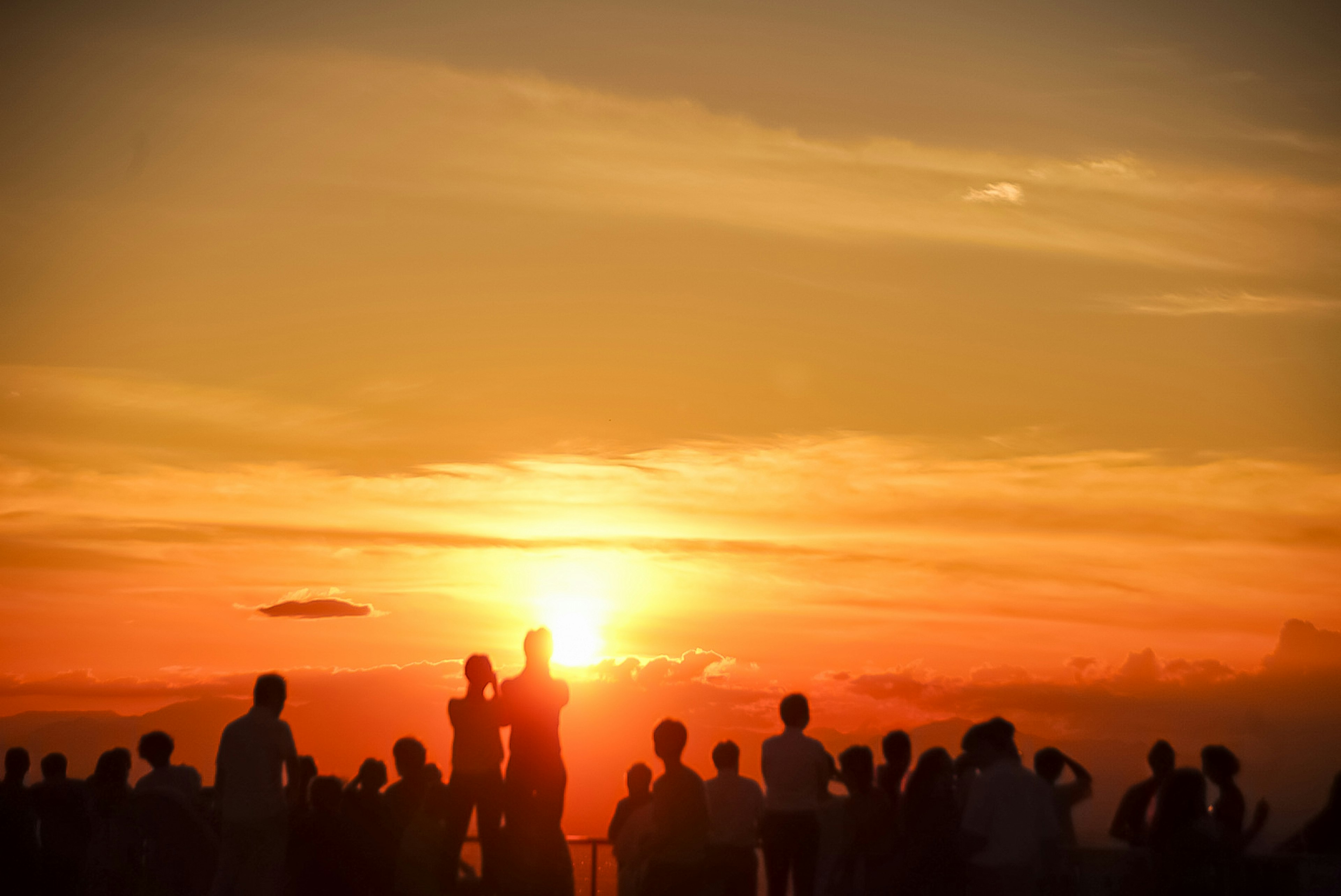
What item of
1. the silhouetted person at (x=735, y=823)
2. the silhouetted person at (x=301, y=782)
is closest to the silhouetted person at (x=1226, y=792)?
the silhouetted person at (x=735, y=823)

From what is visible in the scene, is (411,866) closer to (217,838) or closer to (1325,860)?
(217,838)

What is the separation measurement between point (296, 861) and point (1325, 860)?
24.0 ft

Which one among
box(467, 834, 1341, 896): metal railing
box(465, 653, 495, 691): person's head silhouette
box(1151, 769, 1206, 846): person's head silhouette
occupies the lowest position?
box(467, 834, 1341, 896): metal railing

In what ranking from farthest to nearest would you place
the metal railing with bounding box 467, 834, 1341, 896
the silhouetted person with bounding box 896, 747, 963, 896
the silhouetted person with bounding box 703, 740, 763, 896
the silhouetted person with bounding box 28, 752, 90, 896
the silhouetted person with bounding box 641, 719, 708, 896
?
the silhouetted person with bounding box 28, 752, 90, 896 < the silhouetted person with bounding box 703, 740, 763, 896 < the silhouetted person with bounding box 641, 719, 708, 896 < the silhouetted person with bounding box 896, 747, 963, 896 < the metal railing with bounding box 467, 834, 1341, 896

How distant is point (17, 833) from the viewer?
38.5 ft

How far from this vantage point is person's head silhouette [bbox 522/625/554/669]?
10.8 meters

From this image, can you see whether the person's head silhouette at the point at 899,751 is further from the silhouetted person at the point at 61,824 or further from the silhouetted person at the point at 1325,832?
the silhouetted person at the point at 61,824

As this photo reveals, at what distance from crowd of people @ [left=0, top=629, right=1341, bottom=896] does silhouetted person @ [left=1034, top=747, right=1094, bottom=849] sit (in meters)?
0.02

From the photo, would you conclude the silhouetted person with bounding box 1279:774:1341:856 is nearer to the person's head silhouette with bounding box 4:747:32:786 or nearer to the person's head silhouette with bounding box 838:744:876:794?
the person's head silhouette with bounding box 838:744:876:794

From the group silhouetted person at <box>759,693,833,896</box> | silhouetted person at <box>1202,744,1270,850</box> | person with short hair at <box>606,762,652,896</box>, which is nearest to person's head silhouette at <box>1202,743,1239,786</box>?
silhouetted person at <box>1202,744,1270,850</box>

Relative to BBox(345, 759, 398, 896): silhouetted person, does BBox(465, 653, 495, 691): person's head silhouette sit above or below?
above

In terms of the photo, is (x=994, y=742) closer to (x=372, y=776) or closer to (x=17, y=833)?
(x=372, y=776)

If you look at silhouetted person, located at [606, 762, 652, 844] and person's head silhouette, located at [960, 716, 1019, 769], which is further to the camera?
silhouetted person, located at [606, 762, 652, 844]

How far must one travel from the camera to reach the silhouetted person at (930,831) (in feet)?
31.6
